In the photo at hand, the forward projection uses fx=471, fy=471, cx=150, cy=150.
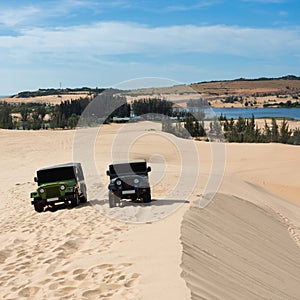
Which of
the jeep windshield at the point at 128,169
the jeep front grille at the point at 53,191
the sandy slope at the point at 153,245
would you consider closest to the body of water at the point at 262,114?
the sandy slope at the point at 153,245

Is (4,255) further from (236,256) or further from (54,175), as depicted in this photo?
(54,175)

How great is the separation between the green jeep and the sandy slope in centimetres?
52

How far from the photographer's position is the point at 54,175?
57.5 ft

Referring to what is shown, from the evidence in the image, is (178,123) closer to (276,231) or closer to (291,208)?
(291,208)

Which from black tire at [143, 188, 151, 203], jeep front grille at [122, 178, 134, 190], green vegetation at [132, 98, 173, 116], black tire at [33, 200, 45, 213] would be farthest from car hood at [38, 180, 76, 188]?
green vegetation at [132, 98, 173, 116]

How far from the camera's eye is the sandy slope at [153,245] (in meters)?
8.18

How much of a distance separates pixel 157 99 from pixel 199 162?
934 centimetres

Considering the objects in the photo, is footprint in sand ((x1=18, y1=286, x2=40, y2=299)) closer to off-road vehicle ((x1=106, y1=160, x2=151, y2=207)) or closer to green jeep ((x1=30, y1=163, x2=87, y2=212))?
off-road vehicle ((x1=106, y1=160, x2=151, y2=207))

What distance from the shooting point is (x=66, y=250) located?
11.0m

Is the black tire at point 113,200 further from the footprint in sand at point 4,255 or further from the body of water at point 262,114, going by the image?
the body of water at point 262,114

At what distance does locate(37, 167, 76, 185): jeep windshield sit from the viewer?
17484 mm

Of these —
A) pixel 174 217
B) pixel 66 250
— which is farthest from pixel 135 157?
pixel 66 250

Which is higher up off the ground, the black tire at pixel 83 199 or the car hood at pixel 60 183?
the car hood at pixel 60 183

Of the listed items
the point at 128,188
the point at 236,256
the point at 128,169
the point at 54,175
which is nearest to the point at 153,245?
the point at 236,256
